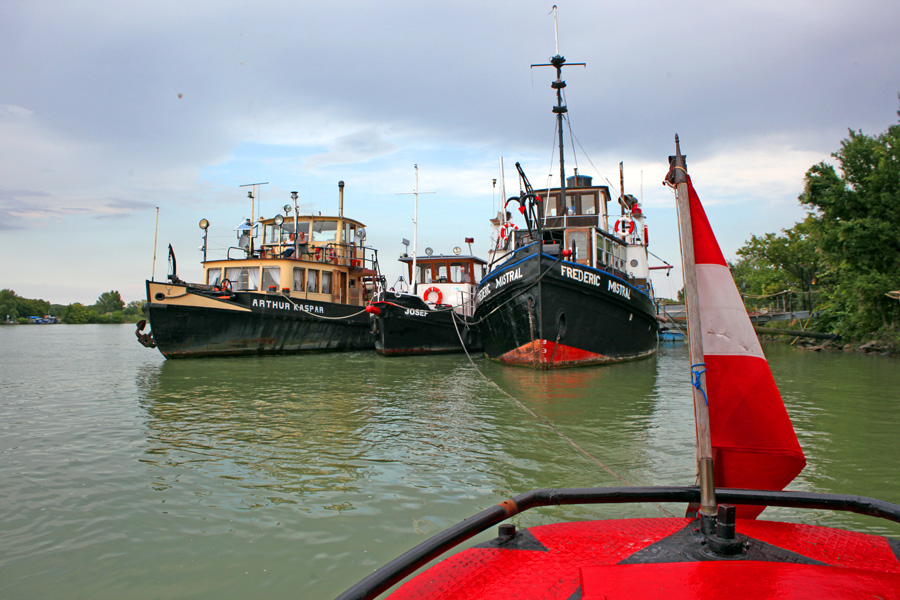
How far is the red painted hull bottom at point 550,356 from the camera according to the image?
12922 millimetres

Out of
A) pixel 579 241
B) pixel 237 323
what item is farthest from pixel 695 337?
pixel 237 323

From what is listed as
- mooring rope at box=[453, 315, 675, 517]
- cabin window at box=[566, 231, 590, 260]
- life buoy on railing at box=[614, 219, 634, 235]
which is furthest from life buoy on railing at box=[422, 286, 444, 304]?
mooring rope at box=[453, 315, 675, 517]

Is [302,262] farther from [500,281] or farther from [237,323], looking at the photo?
[500,281]

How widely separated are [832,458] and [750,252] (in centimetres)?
4060

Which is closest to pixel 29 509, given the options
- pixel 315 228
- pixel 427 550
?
pixel 427 550

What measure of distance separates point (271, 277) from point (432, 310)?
18.1 feet

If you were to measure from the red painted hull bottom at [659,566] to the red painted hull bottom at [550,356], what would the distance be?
34.3 ft

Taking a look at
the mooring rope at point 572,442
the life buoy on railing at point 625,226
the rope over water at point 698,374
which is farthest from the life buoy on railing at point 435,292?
the rope over water at point 698,374

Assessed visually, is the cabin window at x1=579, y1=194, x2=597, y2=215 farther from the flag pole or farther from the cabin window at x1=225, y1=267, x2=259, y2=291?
the flag pole

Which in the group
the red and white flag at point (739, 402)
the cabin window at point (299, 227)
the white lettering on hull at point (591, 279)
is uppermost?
the cabin window at point (299, 227)

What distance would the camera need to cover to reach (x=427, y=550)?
1.86m

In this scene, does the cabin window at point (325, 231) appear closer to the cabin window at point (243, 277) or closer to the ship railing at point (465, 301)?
the cabin window at point (243, 277)

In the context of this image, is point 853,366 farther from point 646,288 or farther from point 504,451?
point 504,451

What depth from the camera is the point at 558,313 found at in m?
12.9
